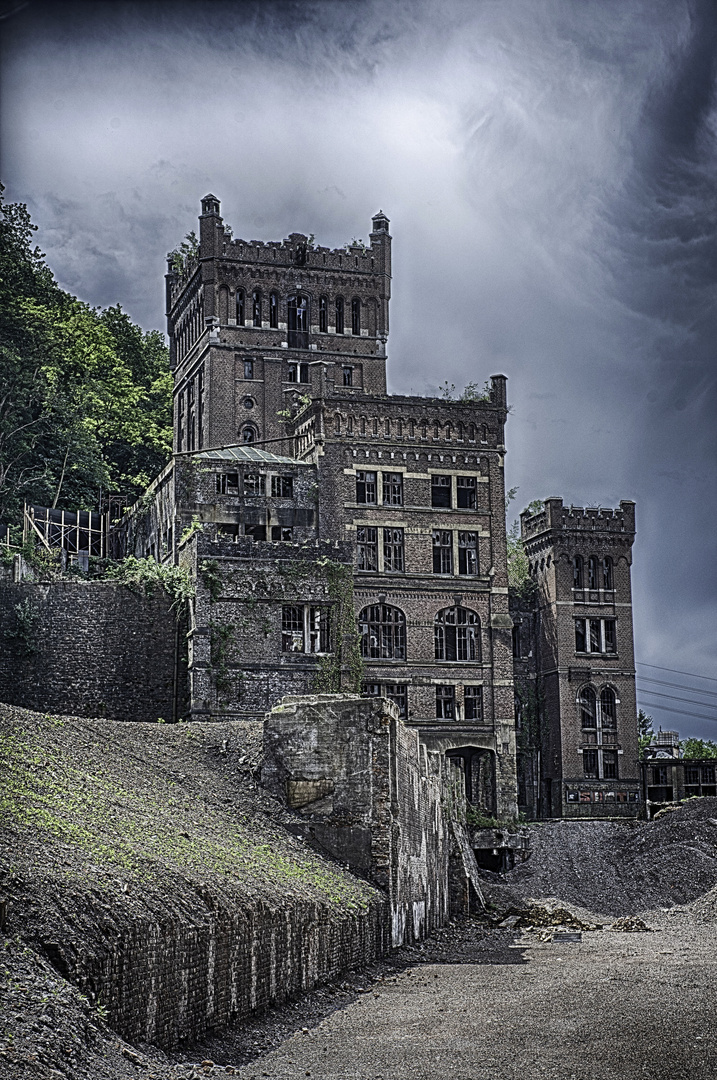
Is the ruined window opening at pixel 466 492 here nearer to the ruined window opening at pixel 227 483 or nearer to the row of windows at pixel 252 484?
the row of windows at pixel 252 484

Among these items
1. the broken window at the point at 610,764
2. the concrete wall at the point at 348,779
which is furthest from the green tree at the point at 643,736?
the concrete wall at the point at 348,779

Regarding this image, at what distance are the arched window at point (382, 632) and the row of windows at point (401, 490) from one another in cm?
420

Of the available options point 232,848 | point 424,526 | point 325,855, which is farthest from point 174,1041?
point 424,526

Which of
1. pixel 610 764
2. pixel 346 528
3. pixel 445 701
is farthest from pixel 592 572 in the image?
pixel 346 528

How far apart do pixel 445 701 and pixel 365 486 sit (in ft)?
29.2

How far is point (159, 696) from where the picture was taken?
43969 millimetres

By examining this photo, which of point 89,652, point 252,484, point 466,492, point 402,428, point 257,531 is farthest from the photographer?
point 466,492

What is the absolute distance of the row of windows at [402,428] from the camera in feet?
172

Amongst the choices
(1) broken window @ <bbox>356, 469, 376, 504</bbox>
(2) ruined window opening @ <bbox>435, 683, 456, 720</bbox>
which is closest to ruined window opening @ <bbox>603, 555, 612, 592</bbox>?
(2) ruined window opening @ <bbox>435, 683, 456, 720</bbox>

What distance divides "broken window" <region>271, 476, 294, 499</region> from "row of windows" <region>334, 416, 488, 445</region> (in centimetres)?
280

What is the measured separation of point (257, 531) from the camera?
1987 inches

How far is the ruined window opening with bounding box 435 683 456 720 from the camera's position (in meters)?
51.1

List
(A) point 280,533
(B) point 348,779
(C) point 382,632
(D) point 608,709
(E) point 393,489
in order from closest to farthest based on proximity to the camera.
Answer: (B) point 348,779
(A) point 280,533
(C) point 382,632
(E) point 393,489
(D) point 608,709

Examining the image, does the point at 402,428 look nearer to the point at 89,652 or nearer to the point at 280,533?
the point at 280,533
